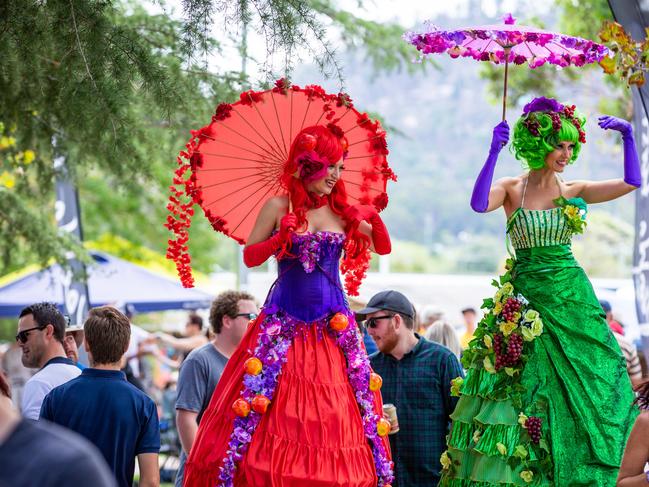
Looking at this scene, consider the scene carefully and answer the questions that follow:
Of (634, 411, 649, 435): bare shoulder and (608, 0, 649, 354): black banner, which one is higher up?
(608, 0, 649, 354): black banner

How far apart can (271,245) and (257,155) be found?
65cm

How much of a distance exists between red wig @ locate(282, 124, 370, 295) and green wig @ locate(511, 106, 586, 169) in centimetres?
98

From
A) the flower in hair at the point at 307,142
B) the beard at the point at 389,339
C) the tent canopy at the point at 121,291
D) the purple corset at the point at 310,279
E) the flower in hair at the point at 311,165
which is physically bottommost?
the tent canopy at the point at 121,291

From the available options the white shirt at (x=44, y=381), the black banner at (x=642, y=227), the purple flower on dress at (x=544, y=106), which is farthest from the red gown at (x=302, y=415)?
the black banner at (x=642, y=227)

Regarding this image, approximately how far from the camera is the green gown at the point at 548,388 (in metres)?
4.64

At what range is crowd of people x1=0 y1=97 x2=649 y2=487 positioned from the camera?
4.38 meters

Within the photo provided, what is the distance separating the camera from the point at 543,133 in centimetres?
500

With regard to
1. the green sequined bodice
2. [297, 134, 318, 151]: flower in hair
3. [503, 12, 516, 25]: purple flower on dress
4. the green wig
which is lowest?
the green sequined bodice

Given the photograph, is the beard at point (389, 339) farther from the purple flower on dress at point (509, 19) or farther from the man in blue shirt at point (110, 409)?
the purple flower on dress at point (509, 19)

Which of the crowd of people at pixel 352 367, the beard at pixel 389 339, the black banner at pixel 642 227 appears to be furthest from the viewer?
the black banner at pixel 642 227

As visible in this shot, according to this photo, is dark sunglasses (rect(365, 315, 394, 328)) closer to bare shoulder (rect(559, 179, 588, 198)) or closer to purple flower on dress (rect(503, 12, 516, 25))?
bare shoulder (rect(559, 179, 588, 198))

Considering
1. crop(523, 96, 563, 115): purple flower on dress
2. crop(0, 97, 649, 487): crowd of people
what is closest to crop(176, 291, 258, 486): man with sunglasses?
crop(0, 97, 649, 487): crowd of people

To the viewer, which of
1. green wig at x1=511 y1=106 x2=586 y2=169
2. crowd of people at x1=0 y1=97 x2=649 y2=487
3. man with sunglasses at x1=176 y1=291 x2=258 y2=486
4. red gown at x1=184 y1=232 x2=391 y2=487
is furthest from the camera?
man with sunglasses at x1=176 y1=291 x2=258 y2=486

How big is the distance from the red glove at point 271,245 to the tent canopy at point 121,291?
24.1ft
